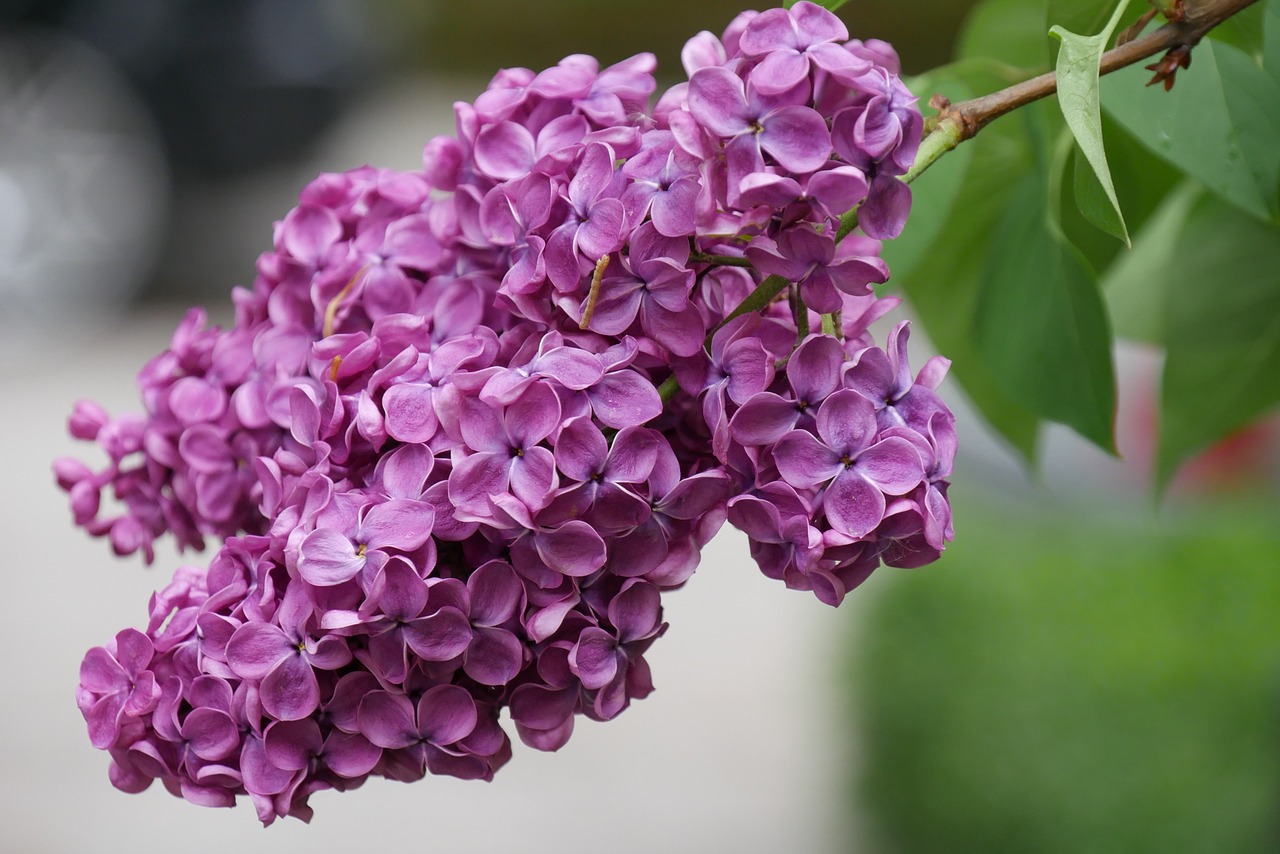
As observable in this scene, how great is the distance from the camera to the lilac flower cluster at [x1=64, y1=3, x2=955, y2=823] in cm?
27

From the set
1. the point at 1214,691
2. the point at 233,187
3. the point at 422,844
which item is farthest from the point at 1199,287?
the point at 233,187

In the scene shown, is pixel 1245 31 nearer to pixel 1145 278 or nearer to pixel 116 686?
pixel 1145 278

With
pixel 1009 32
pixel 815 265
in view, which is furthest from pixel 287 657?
pixel 1009 32

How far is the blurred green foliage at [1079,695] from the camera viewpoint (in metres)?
1.42

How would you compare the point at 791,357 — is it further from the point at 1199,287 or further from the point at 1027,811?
the point at 1027,811

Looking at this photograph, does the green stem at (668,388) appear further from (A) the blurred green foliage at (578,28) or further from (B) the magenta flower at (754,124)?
(A) the blurred green foliage at (578,28)

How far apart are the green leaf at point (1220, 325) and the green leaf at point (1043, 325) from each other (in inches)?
2.9

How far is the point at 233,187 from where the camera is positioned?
115 inches

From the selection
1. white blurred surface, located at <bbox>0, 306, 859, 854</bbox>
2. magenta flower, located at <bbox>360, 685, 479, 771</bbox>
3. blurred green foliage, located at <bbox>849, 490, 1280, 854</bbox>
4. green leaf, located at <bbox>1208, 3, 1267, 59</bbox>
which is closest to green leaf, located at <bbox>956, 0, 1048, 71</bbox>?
green leaf, located at <bbox>1208, 3, 1267, 59</bbox>

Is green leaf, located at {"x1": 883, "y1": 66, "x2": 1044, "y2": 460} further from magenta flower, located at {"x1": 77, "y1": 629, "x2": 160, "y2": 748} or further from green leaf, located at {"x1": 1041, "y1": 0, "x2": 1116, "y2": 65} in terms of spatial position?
magenta flower, located at {"x1": 77, "y1": 629, "x2": 160, "y2": 748}

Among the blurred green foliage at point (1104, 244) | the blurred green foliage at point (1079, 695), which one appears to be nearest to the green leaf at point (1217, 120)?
the blurred green foliage at point (1104, 244)

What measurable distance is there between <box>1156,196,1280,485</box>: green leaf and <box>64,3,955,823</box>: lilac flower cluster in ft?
0.64

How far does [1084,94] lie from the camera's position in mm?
264

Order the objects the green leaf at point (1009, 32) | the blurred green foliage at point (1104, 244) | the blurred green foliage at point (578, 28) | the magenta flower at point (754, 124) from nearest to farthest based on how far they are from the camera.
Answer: the magenta flower at point (754, 124), the blurred green foliage at point (1104, 244), the green leaf at point (1009, 32), the blurred green foliage at point (578, 28)
